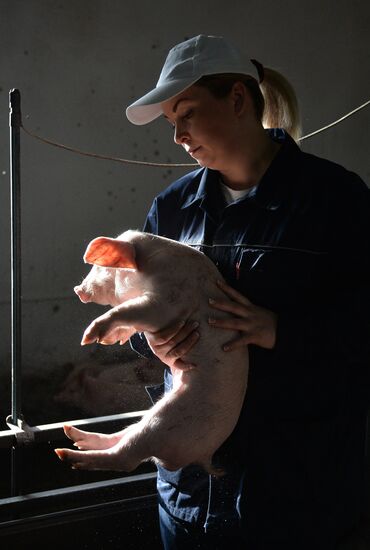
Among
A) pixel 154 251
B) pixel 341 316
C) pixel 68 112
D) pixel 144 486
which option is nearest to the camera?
pixel 341 316

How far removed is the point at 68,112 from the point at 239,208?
317 centimetres

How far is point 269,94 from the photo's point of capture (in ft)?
5.48

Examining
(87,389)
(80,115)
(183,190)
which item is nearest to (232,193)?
(183,190)

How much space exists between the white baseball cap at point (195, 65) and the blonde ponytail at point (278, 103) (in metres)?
0.07

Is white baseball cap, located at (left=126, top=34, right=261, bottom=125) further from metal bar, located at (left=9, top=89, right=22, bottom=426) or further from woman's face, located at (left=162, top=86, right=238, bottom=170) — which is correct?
metal bar, located at (left=9, top=89, right=22, bottom=426)

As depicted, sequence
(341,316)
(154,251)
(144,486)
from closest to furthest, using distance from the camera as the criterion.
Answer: (341,316)
(154,251)
(144,486)

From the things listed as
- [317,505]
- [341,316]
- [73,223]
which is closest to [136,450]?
[317,505]

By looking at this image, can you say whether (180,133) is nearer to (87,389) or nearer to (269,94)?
(269,94)

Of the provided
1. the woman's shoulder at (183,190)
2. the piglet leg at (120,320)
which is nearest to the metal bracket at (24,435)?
the piglet leg at (120,320)

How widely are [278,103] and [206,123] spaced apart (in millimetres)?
258

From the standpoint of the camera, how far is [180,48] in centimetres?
156

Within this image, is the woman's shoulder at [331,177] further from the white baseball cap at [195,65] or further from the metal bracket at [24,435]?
the metal bracket at [24,435]

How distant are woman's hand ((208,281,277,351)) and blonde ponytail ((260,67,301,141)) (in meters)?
0.47

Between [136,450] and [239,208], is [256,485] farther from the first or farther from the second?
[239,208]
